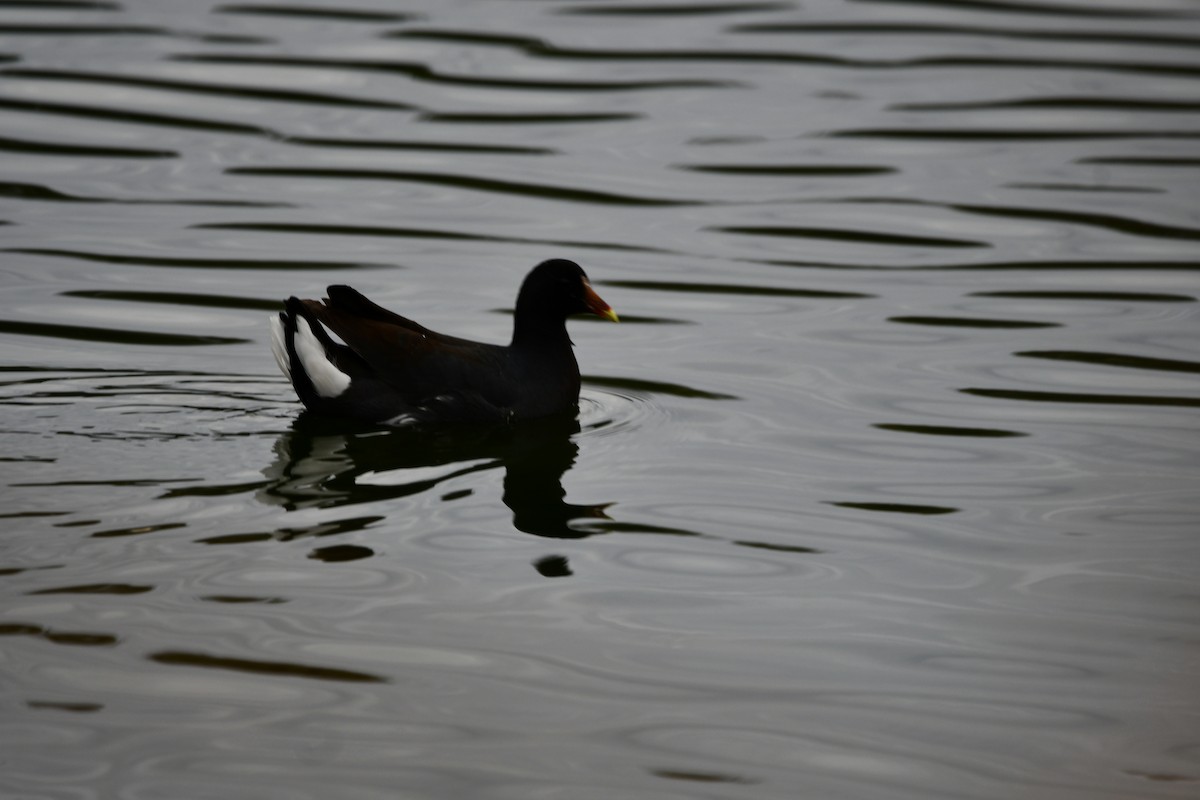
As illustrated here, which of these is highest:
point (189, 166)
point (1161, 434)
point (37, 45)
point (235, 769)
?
point (37, 45)

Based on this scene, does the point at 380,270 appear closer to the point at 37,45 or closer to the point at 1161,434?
the point at 1161,434

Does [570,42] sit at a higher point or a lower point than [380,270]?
higher

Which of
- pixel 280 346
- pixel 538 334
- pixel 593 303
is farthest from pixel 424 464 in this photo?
pixel 593 303

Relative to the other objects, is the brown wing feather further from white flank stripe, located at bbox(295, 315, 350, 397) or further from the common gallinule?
white flank stripe, located at bbox(295, 315, 350, 397)

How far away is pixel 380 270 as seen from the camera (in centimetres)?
1090

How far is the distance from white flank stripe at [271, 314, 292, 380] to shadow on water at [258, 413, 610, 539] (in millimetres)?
242

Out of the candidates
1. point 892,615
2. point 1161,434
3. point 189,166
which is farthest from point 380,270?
point 892,615

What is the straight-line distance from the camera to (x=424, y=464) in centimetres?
757

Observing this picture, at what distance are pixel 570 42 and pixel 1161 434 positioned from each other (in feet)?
31.7

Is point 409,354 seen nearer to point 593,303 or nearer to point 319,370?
point 319,370

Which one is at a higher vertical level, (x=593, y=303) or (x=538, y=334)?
(x=593, y=303)

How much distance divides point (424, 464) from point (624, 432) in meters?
1.08

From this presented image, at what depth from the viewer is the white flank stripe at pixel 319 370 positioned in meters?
8.02

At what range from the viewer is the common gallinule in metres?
8.05
